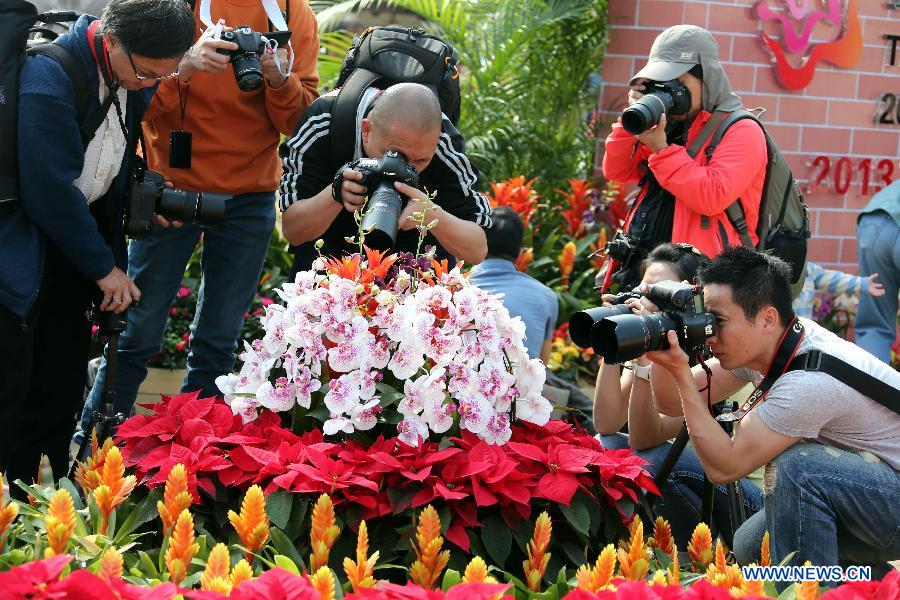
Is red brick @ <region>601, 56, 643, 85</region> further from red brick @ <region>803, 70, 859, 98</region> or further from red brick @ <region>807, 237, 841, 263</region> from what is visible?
red brick @ <region>807, 237, 841, 263</region>

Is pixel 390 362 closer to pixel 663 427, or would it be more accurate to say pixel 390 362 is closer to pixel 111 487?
pixel 111 487

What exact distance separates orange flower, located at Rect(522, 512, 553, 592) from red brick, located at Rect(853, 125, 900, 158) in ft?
17.1

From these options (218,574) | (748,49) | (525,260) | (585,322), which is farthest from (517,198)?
(218,574)

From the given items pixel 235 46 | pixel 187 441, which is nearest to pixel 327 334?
pixel 187 441

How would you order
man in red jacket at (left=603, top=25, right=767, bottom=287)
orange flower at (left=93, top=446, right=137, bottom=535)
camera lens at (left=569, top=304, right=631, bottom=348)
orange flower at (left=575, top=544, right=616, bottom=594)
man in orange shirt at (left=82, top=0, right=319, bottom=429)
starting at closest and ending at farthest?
orange flower at (left=575, top=544, right=616, bottom=594) → orange flower at (left=93, top=446, right=137, bottom=535) → camera lens at (left=569, top=304, right=631, bottom=348) → man in orange shirt at (left=82, top=0, right=319, bottom=429) → man in red jacket at (left=603, top=25, right=767, bottom=287)

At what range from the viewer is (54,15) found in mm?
3260

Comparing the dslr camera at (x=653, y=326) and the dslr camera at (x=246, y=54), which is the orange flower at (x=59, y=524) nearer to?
the dslr camera at (x=653, y=326)

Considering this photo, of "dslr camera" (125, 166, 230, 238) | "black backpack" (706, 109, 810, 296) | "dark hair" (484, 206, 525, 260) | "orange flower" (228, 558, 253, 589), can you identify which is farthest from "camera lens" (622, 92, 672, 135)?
"orange flower" (228, 558, 253, 589)

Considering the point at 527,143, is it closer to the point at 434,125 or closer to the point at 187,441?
the point at 434,125

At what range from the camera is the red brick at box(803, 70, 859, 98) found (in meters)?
6.52

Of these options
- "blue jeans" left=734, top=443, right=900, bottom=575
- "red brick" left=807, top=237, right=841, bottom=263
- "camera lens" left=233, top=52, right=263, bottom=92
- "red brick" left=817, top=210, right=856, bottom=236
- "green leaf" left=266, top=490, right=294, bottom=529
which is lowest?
"blue jeans" left=734, top=443, right=900, bottom=575

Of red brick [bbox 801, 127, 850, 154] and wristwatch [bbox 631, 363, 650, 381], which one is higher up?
red brick [bbox 801, 127, 850, 154]

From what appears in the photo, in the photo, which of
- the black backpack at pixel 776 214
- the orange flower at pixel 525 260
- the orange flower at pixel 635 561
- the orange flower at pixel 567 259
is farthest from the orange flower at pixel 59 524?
the orange flower at pixel 567 259

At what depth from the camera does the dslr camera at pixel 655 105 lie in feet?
12.5
